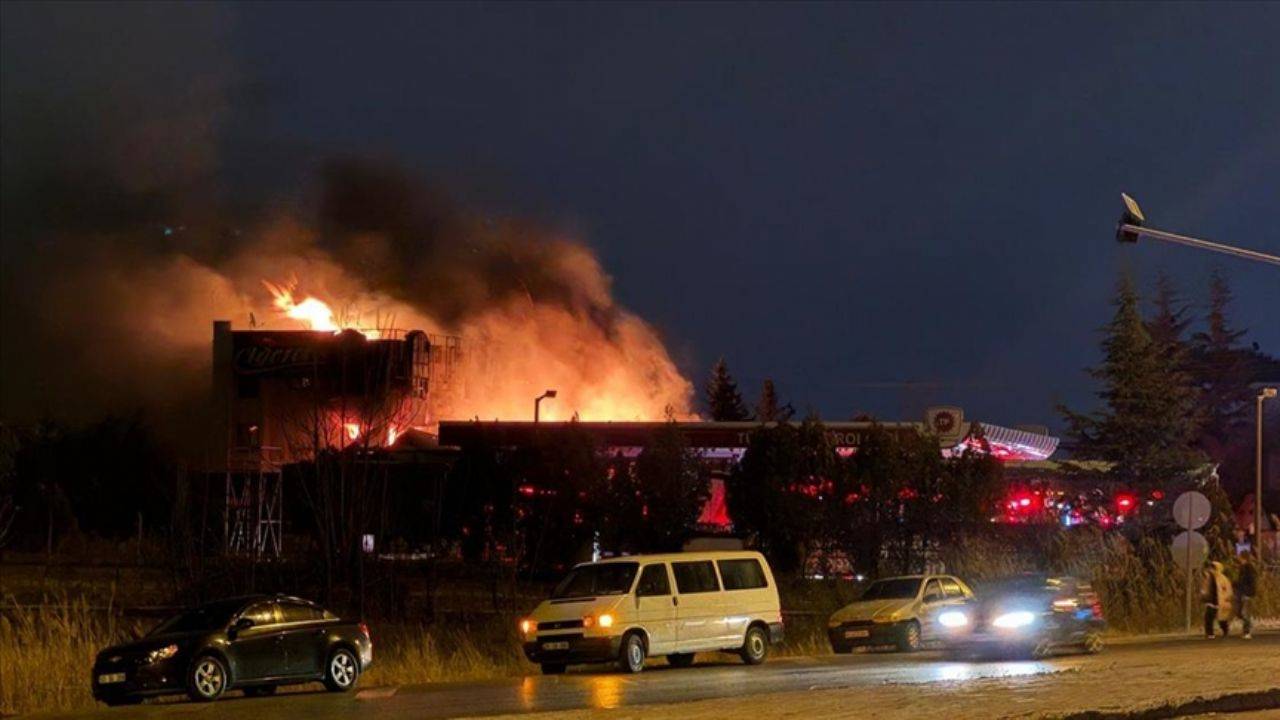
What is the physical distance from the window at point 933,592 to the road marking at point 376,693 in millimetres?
12902

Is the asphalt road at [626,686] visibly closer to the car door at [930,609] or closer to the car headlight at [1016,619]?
the car headlight at [1016,619]

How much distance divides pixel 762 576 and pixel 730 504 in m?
25.6

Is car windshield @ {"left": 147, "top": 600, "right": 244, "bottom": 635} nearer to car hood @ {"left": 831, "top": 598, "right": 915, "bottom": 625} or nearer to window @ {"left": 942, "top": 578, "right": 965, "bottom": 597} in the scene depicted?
car hood @ {"left": 831, "top": 598, "right": 915, "bottom": 625}

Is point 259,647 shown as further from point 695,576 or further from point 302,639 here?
point 695,576

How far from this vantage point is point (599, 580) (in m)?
26.7

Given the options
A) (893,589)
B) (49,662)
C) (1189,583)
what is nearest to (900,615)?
(893,589)

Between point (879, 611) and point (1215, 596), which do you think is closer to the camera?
point (879, 611)

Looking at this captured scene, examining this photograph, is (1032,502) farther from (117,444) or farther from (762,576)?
(117,444)

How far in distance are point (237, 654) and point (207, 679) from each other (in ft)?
2.16

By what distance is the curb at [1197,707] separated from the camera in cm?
1578

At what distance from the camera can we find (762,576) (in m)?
28.8

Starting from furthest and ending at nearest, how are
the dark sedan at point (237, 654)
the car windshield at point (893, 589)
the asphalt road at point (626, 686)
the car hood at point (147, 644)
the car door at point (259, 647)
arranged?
the car windshield at point (893, 589), the car door at point (259, 647), the car hood at point (147, 644), the dark sedan at point (237, 654), the asphalt road at point (626, 686)

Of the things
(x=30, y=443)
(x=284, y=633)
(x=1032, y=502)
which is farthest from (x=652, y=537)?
(x=30, y=443)

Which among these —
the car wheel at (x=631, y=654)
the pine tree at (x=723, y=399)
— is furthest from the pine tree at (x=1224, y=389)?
the car wheel at (x=631, y=654)
